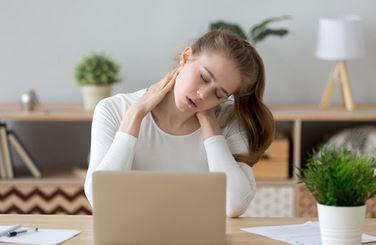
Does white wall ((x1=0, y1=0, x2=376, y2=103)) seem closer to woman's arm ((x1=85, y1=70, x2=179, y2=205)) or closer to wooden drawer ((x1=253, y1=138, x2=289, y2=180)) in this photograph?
wooden drawer ((x1=253, y1=138, x2=289, y2=180))

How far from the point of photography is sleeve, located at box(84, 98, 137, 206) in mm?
2199

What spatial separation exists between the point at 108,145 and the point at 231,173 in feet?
1.17

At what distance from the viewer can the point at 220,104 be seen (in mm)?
2443

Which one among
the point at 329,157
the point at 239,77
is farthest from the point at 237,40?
the point at 329,157

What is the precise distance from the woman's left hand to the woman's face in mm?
102

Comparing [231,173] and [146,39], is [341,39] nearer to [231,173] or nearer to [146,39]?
[146,39]

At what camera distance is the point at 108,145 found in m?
2.30

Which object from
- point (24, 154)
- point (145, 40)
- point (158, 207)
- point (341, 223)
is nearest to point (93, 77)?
point (145, 40)

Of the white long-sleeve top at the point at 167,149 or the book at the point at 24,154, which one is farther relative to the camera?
the book at the point at 24,154

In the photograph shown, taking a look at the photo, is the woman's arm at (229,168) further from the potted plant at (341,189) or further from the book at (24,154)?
the book at (24,154)

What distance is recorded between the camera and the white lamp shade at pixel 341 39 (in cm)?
367

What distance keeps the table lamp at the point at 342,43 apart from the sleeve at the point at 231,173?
5.01 ft

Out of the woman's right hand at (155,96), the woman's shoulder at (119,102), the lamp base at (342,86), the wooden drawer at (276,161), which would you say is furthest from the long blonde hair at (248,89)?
the lamp base at (342,86)

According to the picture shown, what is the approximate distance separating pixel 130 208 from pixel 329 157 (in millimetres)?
434
